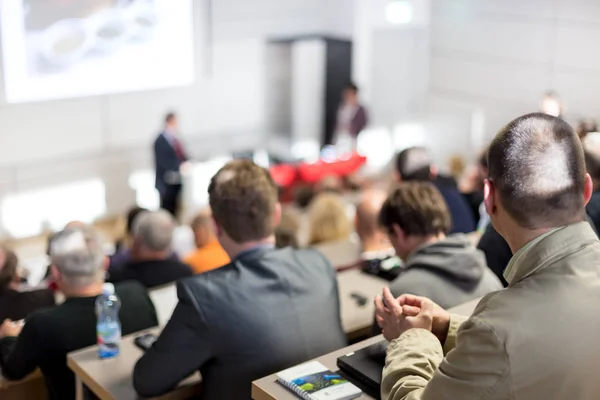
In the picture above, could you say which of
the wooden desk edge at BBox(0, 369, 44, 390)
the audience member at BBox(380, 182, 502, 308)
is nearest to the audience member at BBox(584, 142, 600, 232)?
the audience member at BBox(380, 182, 502, 308)

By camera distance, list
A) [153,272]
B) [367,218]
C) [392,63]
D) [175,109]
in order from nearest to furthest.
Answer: [153,272]
[367,218]
[175,109]
[392,63]

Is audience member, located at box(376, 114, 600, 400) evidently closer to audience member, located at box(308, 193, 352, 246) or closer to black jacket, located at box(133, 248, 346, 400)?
black jacket, located at box(133, 248, 346, 400)

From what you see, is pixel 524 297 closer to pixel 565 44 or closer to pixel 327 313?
pixel 327 313

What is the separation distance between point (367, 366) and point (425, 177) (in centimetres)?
293

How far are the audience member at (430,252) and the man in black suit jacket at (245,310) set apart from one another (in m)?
0.32

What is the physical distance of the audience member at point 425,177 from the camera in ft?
15.4

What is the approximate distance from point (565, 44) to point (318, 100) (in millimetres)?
3047

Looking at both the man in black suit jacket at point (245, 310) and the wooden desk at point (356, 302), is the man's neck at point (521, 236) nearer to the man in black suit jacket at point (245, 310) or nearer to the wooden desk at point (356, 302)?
the man in black suit jacket at point (245, 310)

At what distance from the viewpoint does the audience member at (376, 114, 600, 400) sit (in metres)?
1.44

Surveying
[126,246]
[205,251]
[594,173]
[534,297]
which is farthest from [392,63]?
[534,297]

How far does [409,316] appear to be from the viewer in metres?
1.83

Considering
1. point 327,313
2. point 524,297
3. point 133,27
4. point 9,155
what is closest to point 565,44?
point 133,27

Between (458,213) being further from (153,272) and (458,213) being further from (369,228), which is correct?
(153,272)

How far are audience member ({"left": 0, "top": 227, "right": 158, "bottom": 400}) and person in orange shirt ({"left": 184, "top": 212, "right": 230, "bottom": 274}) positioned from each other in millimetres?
1266
